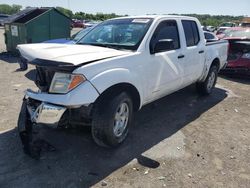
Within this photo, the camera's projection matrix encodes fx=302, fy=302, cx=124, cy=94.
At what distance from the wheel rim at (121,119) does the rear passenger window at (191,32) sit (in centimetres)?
217

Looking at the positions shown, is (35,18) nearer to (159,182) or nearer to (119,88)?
(119,88)

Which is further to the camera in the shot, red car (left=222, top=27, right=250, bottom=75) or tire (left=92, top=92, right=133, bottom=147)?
red car (left=222, top=27, right=250, bottom=75)

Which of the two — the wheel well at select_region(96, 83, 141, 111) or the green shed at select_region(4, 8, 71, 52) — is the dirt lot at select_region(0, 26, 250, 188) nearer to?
the wheel well at select_region(96, 83, 141, 111)

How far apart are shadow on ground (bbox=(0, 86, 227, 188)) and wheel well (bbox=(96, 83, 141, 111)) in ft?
1.92

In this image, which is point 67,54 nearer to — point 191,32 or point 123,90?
point 123,90

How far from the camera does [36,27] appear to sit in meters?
11.9

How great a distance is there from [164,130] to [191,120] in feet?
2.57

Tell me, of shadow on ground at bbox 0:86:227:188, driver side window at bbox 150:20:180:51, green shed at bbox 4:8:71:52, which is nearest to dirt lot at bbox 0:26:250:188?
shadow on ground at bbox 0:86:227:188

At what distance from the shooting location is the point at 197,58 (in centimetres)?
592

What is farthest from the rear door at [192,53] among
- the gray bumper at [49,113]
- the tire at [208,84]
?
the gray bumper at [49,113]

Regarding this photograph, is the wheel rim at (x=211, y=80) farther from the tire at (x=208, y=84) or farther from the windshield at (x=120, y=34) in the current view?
the windshield at (x=120, y=34)

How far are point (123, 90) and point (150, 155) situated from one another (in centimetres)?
94

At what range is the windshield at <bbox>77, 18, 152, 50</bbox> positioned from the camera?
4.51 meters

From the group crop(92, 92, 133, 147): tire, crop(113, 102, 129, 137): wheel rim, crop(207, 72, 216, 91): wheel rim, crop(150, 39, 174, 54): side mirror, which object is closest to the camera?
crop(92, 92, 133, 147): tire
